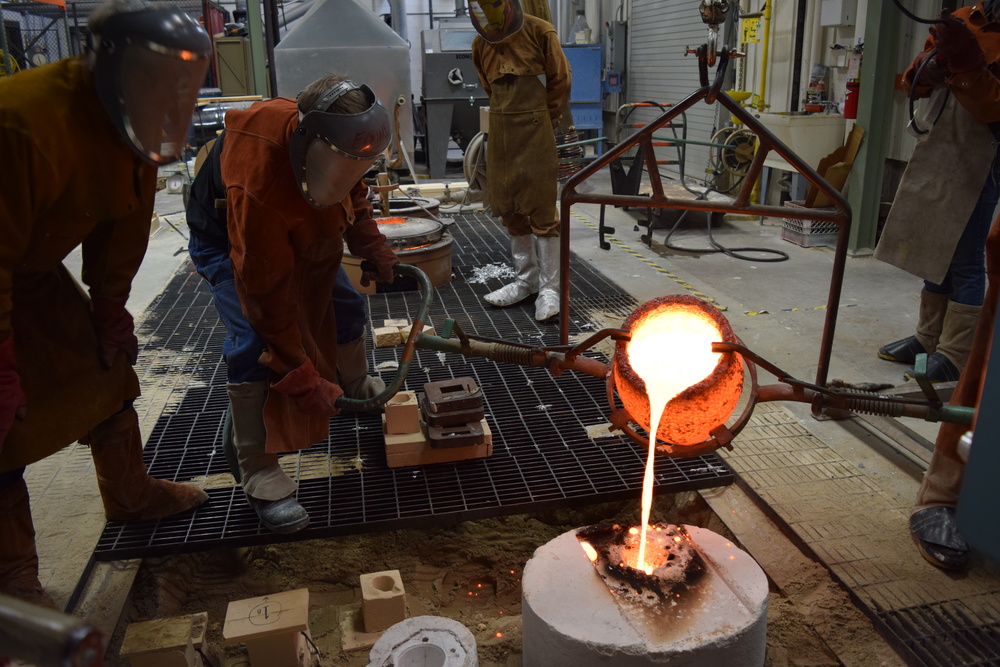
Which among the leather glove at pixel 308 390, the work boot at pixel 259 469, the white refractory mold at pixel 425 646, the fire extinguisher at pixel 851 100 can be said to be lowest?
the white refractory mold at pixel 425 646

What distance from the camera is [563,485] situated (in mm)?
2504

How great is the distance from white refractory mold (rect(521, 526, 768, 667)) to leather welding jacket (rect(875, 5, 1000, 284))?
189cm

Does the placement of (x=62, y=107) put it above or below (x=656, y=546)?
above

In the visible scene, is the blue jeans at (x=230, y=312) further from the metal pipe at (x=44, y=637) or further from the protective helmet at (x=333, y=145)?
the metal pipe at (x=44, y=637)

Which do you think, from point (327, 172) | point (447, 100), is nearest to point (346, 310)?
point (327, 172)

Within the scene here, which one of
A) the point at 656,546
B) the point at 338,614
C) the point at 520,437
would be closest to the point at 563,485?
the point at 520,437

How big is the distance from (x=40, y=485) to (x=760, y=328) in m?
3.29

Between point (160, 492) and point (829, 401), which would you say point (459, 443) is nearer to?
point (160, 492)

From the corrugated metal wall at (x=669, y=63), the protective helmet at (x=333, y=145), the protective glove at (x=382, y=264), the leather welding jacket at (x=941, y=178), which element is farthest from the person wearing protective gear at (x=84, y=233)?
the corrugated metal wall at (x=669, y=63)

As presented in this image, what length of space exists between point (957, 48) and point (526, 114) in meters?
2.03

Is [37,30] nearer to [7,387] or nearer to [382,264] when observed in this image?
[382,264]

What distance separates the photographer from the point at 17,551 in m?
1.89

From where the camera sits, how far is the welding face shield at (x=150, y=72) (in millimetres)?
1497

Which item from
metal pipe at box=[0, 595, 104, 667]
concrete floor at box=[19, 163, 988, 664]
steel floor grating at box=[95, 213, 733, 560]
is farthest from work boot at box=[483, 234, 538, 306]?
metal pipe at box=[0, 595, 104, 667]
